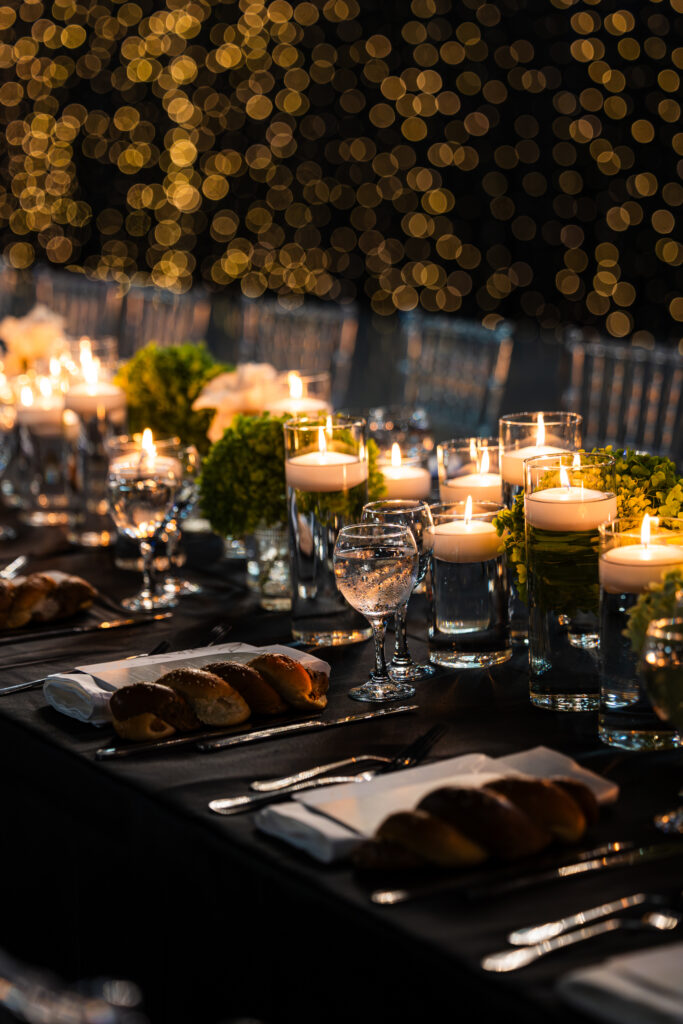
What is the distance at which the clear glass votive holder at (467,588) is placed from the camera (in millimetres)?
1782

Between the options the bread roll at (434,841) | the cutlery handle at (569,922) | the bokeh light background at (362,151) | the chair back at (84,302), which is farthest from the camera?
the bokeh light background at (362,151)

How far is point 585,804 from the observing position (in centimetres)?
129

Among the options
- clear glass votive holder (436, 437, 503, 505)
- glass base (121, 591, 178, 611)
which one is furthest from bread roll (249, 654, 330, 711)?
glass base (121, 591, 178, 611)

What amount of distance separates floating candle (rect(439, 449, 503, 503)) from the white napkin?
1.19 feet

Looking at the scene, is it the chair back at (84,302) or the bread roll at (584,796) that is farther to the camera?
the chair back at (84,302)

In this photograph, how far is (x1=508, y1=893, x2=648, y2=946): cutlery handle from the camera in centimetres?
109

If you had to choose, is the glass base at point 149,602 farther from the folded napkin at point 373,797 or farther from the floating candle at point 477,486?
the folded napkin at point 373,797

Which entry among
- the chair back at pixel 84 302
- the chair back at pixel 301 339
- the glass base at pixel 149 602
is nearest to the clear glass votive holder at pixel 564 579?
the glass base at pixel 149 602

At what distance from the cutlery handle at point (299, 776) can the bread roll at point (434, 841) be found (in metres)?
0.23

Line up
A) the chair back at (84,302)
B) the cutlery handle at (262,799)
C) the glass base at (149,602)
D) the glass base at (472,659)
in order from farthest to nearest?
the chair back at (84,302)
the glass base at (149,602)
the glass base at (472,659)
the cutlery handle at (262,799)

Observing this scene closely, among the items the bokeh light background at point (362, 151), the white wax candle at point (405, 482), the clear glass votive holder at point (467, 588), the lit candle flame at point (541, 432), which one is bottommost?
the clear glass votive holder at point (467, 588)

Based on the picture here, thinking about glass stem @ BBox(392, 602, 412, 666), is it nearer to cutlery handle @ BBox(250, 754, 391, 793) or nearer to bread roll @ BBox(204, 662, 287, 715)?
bread roll @ BBox(204, 662, 287, 715)

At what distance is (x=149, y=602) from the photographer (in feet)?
7.25

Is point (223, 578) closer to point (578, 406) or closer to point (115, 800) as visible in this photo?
point (115, 800)
